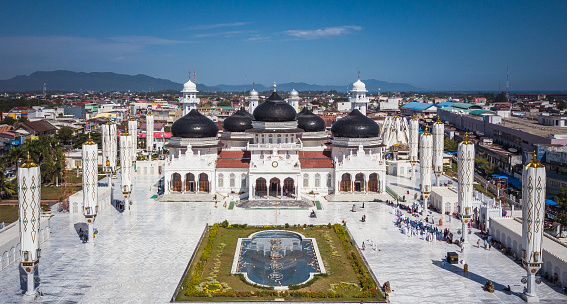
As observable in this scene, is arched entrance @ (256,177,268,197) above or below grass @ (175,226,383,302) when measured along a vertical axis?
above

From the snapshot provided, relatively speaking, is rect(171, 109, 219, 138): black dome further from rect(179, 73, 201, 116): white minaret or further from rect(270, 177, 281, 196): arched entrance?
rect(179, 73, 201, 116): white minaret

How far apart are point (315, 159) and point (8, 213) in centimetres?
2412

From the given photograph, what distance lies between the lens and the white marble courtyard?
71.5ft

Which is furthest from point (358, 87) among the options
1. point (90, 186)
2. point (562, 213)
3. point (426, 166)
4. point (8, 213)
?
point (8, 213)

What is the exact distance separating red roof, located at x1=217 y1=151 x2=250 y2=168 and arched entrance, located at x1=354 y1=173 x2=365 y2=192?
9188 millimetres

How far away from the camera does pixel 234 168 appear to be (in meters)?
43.5

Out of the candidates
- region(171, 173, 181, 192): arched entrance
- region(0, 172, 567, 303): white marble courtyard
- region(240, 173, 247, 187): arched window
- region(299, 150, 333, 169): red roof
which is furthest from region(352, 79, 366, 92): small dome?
region(171, 173, 181, 192): arched entrance

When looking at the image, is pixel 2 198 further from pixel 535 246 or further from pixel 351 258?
pixel 535 246

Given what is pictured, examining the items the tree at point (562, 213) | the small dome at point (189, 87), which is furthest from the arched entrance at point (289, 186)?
the tree at point (562, 213)

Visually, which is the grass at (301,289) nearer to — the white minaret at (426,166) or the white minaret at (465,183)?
the white minaret at (465,183)

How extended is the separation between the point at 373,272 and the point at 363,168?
1887cm

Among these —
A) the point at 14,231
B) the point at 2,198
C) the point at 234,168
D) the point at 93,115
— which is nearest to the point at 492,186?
the point at 234,168

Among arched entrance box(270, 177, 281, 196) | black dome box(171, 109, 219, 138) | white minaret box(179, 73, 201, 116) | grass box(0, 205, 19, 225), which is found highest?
white minaret box(179, 73, 201, 116)

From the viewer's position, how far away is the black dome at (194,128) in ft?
147
